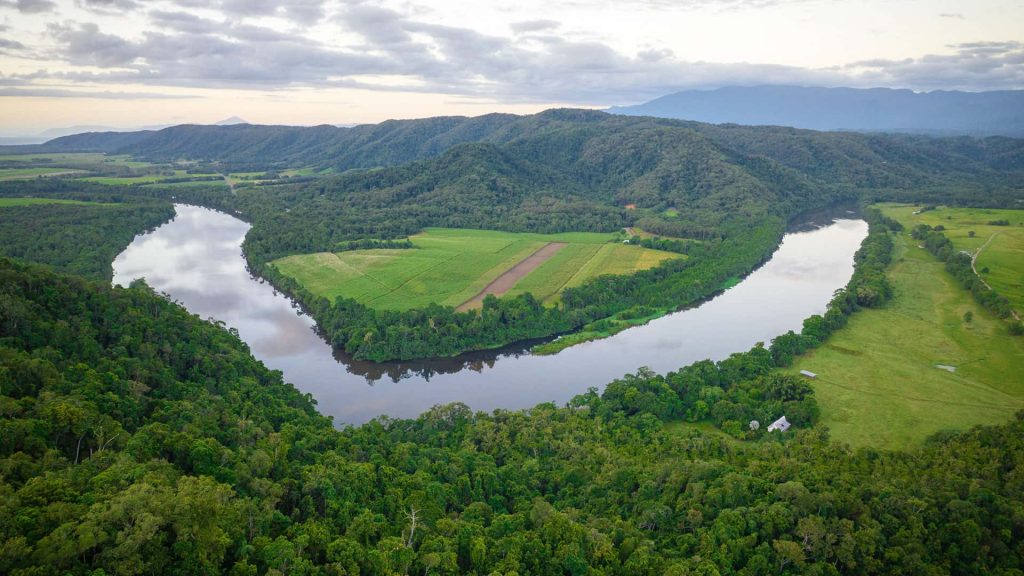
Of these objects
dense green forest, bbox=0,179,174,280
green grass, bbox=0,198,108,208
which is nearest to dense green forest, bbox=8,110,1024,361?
dense green forest, bbox=0,179,174,280

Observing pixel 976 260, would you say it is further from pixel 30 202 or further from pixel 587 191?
pixel 30 202

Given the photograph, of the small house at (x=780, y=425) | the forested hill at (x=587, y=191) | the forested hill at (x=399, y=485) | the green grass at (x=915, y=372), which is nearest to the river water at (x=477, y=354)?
the green grass at (x=915, y=372)

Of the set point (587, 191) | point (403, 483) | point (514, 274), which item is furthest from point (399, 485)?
point (587, 191)

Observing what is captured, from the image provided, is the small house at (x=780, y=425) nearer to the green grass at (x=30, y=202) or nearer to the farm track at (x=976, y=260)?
the farm track at (x=976, y=260)

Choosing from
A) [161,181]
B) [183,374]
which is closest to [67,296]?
[183,374]

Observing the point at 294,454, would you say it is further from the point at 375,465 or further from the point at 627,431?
the point at 627,431

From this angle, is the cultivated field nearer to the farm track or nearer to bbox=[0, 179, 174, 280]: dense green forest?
→ bbox=[0, 179, 174, 280]: dense green forest
